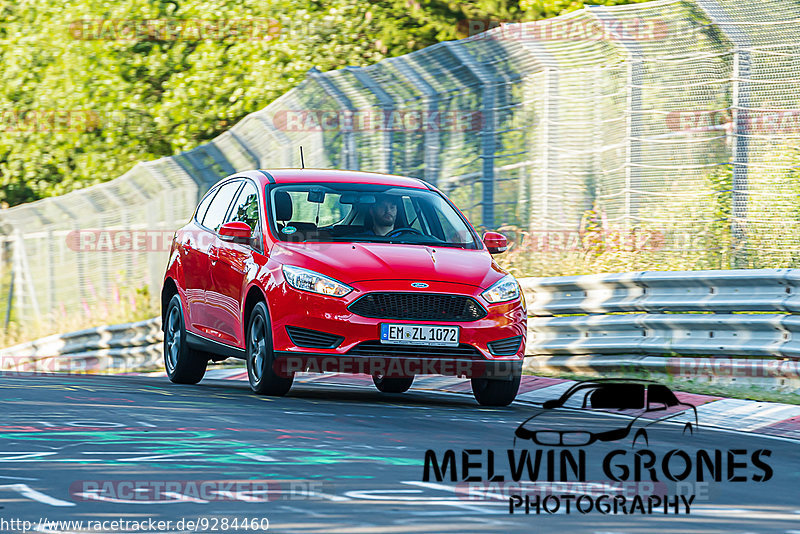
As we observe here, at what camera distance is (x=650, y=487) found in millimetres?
7434

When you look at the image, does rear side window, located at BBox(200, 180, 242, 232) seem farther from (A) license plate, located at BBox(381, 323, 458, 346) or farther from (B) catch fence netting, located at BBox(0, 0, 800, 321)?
(B) catch fence netting, located at BBox(0, 0, 800, 321)

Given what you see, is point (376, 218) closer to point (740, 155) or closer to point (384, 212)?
point (384, 212)

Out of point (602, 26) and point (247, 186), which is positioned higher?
point (602, 26)

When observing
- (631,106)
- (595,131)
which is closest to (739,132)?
(631,106)

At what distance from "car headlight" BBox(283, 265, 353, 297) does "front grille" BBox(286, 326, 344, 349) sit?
0.28 metres

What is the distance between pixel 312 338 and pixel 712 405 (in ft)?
9.55

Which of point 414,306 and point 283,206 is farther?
point 283,206

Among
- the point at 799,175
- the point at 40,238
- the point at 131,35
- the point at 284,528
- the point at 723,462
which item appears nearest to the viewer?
the point at 284,528

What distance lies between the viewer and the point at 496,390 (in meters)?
11.6

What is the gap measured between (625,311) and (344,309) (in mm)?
3377

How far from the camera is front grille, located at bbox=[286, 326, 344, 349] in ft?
35.8

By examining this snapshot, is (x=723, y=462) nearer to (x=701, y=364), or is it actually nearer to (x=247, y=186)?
(x=701, y=364)

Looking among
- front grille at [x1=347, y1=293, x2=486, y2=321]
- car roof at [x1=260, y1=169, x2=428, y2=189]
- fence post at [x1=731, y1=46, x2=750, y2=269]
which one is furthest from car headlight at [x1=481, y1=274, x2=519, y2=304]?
fence post at [x1=731, y1=46, x2=750, y2=269]

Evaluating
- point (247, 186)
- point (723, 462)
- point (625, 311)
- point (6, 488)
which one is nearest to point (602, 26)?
point (625, 311)
